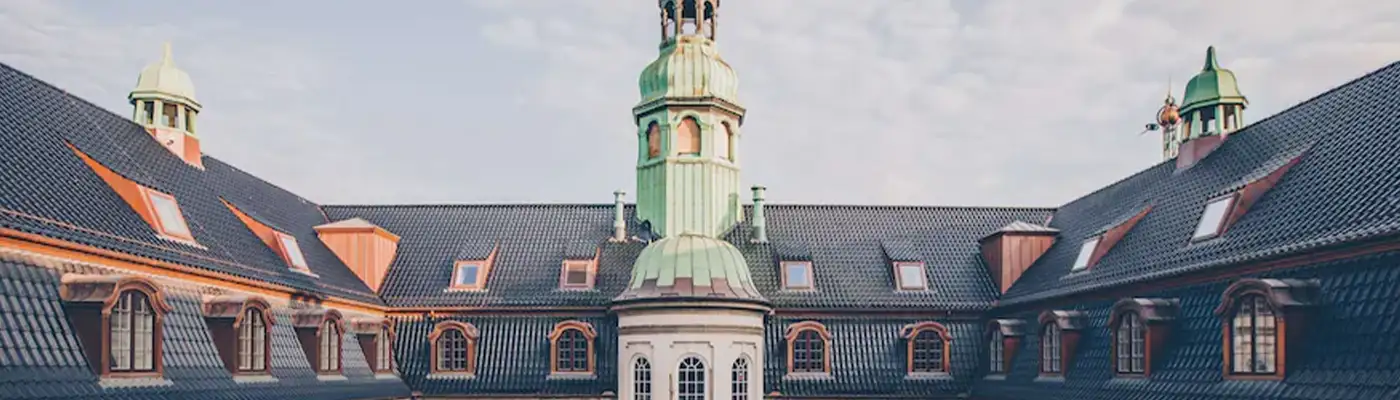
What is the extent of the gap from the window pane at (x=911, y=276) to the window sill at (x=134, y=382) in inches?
835

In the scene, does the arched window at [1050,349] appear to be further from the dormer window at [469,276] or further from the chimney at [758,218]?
the dormer window at [469,276]

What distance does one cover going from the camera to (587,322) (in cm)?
3278

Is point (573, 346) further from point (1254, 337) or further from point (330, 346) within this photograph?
point (1254, 337)

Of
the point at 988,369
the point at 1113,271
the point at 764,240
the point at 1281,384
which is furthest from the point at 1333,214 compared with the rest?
the point at 764,240

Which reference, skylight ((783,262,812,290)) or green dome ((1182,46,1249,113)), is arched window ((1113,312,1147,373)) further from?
skylight ((783,262,812,290))

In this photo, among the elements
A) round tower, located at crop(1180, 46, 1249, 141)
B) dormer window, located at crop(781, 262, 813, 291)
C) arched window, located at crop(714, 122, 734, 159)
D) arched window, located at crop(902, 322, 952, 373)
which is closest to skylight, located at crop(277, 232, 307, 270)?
arched window, located at crop(714, 122, 734, 159)

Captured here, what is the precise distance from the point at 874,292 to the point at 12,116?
2276 centimetres

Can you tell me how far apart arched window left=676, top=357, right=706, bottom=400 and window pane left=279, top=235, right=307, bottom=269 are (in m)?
10.4

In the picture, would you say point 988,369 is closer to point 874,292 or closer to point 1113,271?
point 874,292

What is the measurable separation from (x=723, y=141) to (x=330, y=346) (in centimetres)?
1515

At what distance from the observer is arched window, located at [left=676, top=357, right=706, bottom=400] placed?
2958 centimetres

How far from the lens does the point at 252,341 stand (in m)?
23.4

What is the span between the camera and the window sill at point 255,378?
2246cm

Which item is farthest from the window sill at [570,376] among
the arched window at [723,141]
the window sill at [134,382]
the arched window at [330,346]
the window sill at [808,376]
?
the window sill at [134,382]
